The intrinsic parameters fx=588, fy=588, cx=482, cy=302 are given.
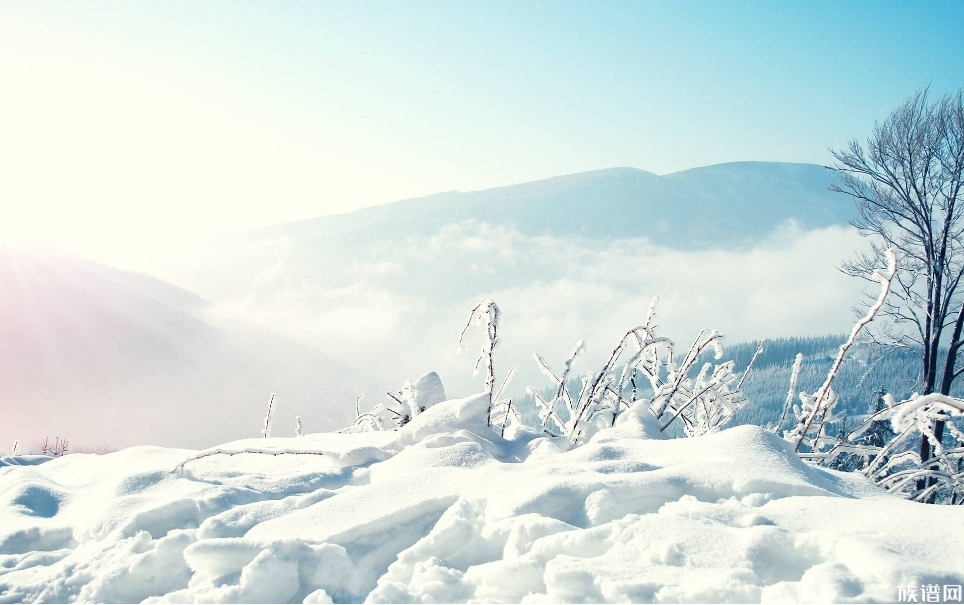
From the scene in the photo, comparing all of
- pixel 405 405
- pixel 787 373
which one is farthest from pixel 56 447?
pixel 787 373

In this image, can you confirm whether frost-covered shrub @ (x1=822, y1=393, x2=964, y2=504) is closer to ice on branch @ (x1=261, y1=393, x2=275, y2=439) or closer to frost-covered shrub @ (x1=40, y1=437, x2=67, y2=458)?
ice on branch @ (x1=261, y1=393, x2=275, y2=439)

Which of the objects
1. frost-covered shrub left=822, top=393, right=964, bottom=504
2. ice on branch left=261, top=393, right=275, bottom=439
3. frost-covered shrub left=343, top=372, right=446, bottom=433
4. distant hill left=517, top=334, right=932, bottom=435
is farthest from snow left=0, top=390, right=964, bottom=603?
distant hill left=517, top=334, right=932, bottom=435

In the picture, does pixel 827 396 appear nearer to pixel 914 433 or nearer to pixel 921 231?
pixel 914 433

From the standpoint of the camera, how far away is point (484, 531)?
1709 millimetres

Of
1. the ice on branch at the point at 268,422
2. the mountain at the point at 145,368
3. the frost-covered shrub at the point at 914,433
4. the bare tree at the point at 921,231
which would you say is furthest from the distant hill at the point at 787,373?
the frost-covered shrub at the point at 914,433

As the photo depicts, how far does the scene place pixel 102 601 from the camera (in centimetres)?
153

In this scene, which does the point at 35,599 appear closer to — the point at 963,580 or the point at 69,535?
the point at 69,535

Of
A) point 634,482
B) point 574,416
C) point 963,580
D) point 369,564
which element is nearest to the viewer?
point 963,580

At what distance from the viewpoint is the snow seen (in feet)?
4.72

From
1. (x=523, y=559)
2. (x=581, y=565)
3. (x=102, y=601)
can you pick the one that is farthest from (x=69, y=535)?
(x=581, y=565)

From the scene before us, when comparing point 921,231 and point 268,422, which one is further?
point 921,231

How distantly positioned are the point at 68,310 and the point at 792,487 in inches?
772

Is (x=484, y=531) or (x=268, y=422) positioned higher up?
(x=484, y=531)

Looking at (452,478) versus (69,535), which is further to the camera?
(452,478)
